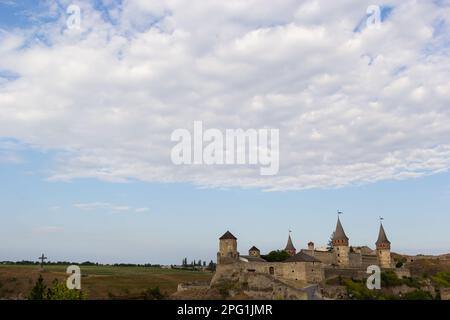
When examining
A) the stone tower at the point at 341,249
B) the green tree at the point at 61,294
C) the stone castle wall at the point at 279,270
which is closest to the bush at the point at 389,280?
the stone tower at the point at 341,249

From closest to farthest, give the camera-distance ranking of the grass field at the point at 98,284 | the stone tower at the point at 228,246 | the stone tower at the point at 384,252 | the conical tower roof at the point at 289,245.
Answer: the stone tower at the point at 228,246, the grass field at the point at 98,284, the stone tower at the point at 384,252, the conical tower roof at the point at 289,245

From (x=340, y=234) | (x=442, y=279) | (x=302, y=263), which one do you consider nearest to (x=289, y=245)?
(x=340, y=234)

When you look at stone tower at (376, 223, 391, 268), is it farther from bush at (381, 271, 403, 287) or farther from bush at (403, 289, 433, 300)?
bush at (403, 289, 433, 300)

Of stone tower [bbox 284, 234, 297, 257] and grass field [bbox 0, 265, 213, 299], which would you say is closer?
grass field [bbox 0, 265, 213, 299]

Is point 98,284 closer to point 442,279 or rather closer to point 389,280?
point 389,280

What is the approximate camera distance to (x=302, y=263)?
7369cm

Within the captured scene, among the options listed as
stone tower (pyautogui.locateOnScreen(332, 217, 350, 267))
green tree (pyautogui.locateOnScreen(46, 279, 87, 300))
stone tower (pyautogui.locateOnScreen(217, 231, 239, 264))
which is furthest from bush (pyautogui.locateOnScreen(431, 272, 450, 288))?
green tree (pyautogui.locateOnScreen(46, 279, 87, 300))

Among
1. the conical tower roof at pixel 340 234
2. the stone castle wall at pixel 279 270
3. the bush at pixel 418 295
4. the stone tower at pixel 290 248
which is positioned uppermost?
the conical tower roof at pixel 340 234

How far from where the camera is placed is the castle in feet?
234

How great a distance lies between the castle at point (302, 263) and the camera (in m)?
71.4

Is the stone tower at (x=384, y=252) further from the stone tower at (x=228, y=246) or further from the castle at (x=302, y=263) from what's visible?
the stone tower at (x=228, y=246)
